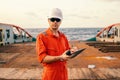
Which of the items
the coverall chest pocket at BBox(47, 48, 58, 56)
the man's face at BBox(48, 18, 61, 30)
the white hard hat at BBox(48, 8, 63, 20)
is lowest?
the coverall chest pocket at BBox(47, 48, 58, 56)

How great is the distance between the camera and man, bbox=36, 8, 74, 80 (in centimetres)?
450

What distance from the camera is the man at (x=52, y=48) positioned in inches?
A: 177

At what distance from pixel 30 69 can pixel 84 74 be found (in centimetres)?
255

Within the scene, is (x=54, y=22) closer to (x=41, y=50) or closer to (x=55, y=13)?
(x=55, y=13)

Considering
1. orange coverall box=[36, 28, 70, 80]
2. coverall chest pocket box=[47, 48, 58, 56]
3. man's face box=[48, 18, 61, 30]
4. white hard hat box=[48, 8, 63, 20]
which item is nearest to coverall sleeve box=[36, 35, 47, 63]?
orange coverall box=[36, 28, 70, 80]

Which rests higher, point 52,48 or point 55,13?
point 55,13

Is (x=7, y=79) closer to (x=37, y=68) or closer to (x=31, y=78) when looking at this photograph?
(x=31, y=78)

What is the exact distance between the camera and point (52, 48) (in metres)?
4.60

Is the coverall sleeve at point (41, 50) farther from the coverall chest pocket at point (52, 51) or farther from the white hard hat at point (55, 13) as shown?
Answer: the white hard hat at point (55, 13)

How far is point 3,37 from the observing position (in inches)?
1125

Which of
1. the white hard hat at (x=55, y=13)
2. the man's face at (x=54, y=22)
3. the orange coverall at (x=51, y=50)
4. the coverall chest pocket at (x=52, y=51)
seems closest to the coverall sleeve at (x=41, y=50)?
the orange coverall at (x=51, y=50)

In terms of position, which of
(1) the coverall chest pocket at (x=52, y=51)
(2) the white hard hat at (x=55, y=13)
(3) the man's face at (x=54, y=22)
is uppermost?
(2) the white hard hat at (x=55, y=13)

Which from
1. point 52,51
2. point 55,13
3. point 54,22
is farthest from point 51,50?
point 55,13

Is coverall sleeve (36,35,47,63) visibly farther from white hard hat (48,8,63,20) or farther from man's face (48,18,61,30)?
white hard hat (48,8,63,20)
